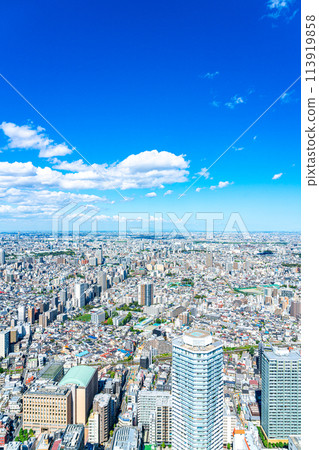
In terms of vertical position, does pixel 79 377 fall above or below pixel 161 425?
above

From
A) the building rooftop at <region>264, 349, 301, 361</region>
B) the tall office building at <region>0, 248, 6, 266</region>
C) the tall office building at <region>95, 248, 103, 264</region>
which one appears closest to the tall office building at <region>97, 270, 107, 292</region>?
the tall office building at <region>95, 248, 103, 264</region>

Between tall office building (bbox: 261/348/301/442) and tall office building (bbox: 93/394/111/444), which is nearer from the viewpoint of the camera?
tall office building (bbox: 93/394/111/444)

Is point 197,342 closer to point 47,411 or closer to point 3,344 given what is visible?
point 47,411

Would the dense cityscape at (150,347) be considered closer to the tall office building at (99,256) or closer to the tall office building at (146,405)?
the tall office building at (146,405)

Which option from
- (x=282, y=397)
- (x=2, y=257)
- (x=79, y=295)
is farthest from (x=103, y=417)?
(x=2, y=257)

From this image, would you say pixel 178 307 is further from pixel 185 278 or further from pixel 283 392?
pixel 283 392

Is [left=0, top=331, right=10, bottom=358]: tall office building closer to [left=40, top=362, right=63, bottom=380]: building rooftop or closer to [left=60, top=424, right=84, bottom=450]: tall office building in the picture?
[left=40, top=362, right=63, bottom=380]: building rooftop
